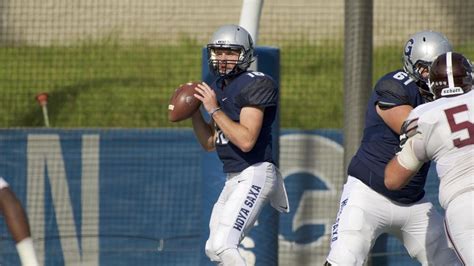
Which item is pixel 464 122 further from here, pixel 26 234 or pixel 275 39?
pixel 275 39

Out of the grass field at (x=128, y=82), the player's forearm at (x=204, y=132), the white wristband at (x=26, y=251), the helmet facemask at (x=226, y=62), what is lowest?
the grass field at (x=128, y=82)

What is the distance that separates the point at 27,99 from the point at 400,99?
21.7ft

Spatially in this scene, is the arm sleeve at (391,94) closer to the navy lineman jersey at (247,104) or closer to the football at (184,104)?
the navy lineman jersey at (247,104)

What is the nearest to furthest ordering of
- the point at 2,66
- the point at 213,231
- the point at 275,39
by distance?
the point at 213,231 → the point at 2,66 → the point at 275,39

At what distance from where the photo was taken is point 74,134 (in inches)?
375

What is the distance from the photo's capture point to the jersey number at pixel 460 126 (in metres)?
5.26

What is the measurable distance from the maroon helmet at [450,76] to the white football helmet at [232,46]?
1614 mm

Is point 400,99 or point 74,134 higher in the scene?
point 400,99

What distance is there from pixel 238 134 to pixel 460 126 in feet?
5.16

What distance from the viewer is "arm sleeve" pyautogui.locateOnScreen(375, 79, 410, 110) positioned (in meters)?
6.16

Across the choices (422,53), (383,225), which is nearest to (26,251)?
(383,225)

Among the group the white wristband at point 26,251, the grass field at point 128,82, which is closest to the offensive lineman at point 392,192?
the white wristband at point 26,251

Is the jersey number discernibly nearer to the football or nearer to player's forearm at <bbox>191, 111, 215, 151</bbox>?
the football

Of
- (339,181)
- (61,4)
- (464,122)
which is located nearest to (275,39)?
(61,4)
